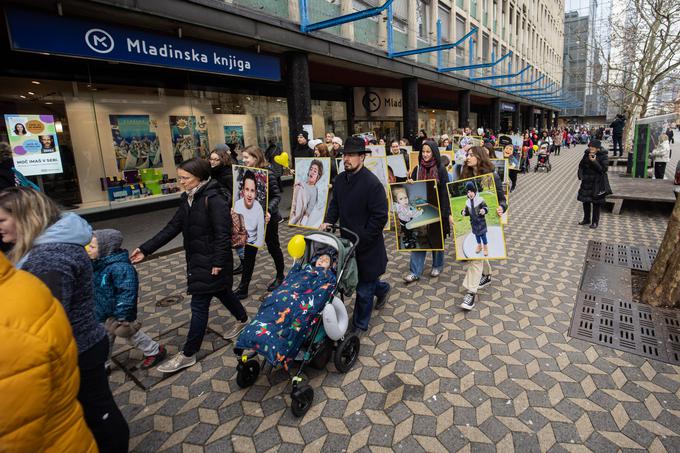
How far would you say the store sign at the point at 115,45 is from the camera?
6004 mm

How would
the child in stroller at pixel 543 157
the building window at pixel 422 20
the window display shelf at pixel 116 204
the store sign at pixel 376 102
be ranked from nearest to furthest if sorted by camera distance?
1. the window display shelf at pixel 116 204
2. the store sign at pixel 376 102
3. the building window at pixel 422 20
4. the child in stroller at pixel 543 157

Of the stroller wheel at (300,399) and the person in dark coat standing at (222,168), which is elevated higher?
the person in dark coat standing at (222,168)

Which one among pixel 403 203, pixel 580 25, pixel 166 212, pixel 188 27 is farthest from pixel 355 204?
pixel 580 25

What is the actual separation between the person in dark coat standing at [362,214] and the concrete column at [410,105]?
41.8 ft

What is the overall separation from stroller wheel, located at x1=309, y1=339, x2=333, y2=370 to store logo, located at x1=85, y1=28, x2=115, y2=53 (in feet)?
22.4

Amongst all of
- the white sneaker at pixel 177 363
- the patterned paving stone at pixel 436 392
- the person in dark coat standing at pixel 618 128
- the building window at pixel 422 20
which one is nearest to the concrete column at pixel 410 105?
the building window at pixel 422 20

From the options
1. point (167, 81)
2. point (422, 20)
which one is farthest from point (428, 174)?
point (422, 20)

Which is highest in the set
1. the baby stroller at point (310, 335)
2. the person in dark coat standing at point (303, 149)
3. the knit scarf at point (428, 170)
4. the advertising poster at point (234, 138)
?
the advertising poster at point (234, 138)

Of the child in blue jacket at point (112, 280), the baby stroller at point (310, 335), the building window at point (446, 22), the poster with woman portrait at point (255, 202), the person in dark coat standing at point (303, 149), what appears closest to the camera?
the baby stroller at point (310, 335)

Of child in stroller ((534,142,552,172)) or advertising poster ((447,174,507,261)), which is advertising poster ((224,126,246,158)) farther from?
child in stroller ((534,142,552,172))

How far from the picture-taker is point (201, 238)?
3447 millimetres

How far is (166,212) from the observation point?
10.5 metres

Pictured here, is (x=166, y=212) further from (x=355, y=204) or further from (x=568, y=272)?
(x=568, y=272)

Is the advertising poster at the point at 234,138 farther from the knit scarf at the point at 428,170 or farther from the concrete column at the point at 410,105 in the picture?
the knit scarf at the point at 428,170
